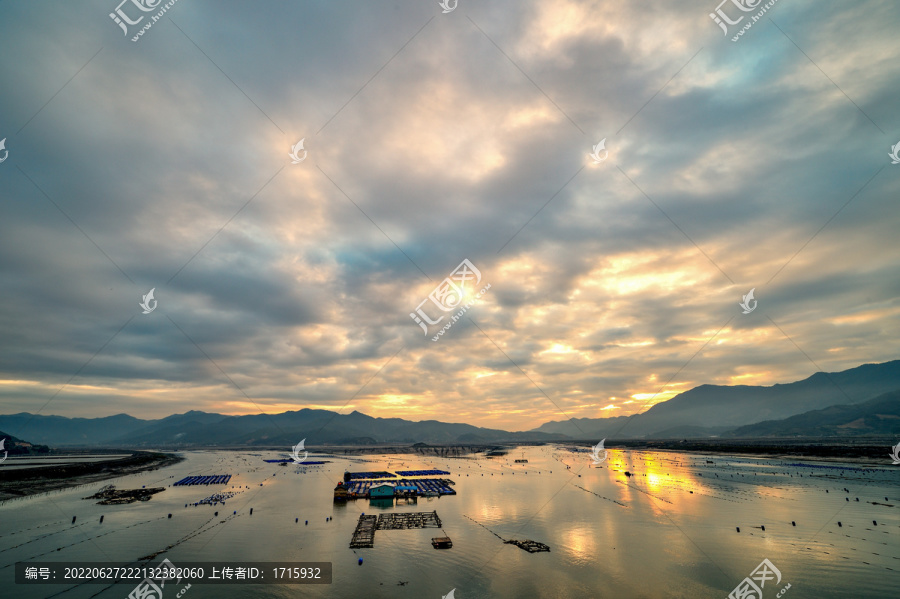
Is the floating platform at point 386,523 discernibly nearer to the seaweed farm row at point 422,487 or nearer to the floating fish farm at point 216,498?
the seaweed farm row at point 422,487

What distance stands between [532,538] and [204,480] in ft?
329

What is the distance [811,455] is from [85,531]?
204 m

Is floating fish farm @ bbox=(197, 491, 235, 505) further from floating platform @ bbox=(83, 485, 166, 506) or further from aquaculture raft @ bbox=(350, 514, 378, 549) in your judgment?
aquaculture raft @ bbox=(350, 514, 378, 549)

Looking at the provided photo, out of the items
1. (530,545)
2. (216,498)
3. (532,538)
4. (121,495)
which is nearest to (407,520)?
(532,538)

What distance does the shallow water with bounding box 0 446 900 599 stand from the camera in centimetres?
3338

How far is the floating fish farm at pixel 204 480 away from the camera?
3849 inches

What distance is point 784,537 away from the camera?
148 ft

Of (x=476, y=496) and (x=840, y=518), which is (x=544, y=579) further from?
(x=840, y=518)

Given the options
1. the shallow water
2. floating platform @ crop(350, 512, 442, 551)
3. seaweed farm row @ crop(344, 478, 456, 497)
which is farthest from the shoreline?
floating platform @ crop(350, 512, 442, 551)

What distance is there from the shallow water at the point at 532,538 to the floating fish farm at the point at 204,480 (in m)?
16.9

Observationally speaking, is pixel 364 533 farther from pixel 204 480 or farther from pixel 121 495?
pixel 204 480

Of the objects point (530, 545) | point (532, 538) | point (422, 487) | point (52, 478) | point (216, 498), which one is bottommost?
point (52, 478)

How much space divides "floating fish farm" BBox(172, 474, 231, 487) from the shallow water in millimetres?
16923

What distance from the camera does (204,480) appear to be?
340 ft
